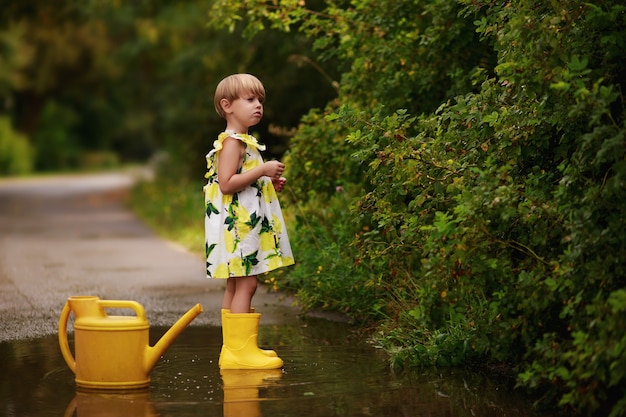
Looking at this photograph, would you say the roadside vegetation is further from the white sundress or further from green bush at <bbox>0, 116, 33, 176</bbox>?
green bush at <bbox>0, 116, 33, 176</bbox>

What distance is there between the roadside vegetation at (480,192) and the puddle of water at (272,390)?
0.75 feet

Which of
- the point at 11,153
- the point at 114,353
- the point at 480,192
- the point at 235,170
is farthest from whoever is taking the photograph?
the point at 11,153

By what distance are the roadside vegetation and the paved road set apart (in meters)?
0.87

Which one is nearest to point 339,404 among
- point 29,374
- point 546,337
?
point 546,337

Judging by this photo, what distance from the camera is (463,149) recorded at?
6289 millimetres

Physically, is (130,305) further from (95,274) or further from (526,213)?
(95,274)

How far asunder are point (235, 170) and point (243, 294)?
70 cm

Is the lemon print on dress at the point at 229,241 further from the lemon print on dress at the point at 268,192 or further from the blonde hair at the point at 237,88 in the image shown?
the blonde hair at the point at 237,88

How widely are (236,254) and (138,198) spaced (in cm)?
2070

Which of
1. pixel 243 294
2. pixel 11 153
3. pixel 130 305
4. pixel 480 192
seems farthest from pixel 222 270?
pixel 11 153

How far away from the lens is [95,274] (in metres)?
11.6

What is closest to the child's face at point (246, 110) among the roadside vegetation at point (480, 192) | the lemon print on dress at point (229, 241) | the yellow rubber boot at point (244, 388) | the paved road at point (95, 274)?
the roadside vegetation at point (480, 192)

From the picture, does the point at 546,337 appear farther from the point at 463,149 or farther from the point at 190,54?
the point at 190,54

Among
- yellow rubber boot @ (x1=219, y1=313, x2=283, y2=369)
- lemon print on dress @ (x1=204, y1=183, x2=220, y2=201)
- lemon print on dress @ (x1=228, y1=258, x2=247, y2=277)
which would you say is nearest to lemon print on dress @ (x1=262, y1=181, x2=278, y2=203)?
lemon print on dress @ (x1=204, y1=183, x2=220, y2=201)
